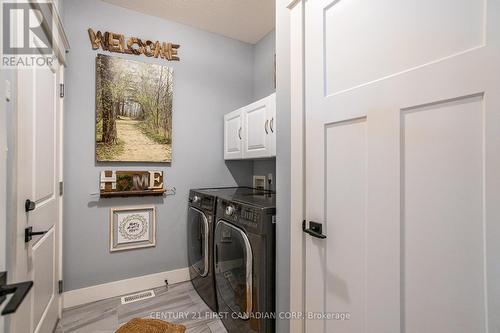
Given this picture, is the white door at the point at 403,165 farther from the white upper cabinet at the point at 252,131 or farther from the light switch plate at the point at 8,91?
the light switch plate at the point at 8,91

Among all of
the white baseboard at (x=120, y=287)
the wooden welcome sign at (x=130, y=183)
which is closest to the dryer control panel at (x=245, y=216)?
the wooden welcome sign at (x=130, y=183)

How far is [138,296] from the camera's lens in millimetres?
2203

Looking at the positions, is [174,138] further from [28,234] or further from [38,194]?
[28,234]

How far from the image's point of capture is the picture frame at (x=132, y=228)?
2234 mm

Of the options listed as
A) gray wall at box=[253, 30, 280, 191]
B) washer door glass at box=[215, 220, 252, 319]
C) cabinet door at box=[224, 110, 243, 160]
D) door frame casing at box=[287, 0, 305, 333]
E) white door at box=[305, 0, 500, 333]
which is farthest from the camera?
gray wall at box=[253, 30, 280, 191]

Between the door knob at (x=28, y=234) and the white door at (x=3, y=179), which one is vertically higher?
the white door at (x=3, y=179)

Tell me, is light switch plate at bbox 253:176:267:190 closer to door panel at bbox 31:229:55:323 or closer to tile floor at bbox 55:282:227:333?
tile floor at bbox 55:282:227:333

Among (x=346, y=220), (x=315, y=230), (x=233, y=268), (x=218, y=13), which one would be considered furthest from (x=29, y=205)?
(x=218, y=13)

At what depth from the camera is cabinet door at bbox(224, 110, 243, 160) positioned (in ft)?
8.05

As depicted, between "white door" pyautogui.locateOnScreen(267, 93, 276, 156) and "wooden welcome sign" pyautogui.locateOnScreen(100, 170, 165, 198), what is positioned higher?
"white door" pyautogui.locateOnScreen(267, 93, 276, 156)

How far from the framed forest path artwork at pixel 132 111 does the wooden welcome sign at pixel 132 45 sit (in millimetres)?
109

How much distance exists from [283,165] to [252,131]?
0.98m

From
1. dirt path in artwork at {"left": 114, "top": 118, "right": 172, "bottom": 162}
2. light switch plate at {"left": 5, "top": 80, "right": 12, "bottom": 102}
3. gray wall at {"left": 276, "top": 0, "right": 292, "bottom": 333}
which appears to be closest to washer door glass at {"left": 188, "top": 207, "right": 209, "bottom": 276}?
dirt path in artwork at {"left": 114, "top": 118, "right": 172, "bottom": 162}

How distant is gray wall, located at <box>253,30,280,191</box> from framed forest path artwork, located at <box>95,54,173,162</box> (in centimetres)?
104
